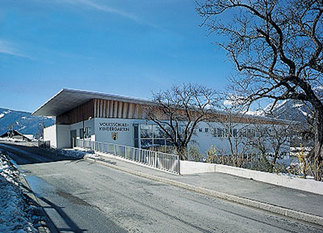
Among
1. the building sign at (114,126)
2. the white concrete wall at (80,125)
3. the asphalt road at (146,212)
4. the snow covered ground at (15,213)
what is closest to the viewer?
the snow covered ground at (15,213)

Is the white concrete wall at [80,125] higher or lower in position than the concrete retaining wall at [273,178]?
higher

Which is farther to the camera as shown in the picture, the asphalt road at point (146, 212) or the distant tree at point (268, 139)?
the distant tree at point (268, 139)

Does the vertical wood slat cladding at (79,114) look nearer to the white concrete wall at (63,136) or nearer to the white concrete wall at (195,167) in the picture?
the white concrete wall at (63,136)

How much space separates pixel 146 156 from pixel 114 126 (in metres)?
11.8

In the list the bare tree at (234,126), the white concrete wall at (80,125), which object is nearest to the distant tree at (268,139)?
the bare tree at (234,126)

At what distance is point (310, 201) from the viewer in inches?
298

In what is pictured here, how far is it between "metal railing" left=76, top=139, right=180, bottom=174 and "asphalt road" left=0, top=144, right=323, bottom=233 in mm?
5402

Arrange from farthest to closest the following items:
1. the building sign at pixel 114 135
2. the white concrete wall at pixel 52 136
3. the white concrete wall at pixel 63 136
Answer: the white concrete wall at pixel 52 136, the white concrete wall at pixel 63 136, the building sign at pixel 114 135

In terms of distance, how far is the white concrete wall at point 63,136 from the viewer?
40.8 m

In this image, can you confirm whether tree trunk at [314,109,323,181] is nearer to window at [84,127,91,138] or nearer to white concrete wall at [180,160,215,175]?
white concrete wall at [180,160,215,175]

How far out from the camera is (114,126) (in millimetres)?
28797

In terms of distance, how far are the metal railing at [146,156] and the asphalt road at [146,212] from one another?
540cm

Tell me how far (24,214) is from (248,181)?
7.87 meters

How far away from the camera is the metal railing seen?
1560 centimetres
